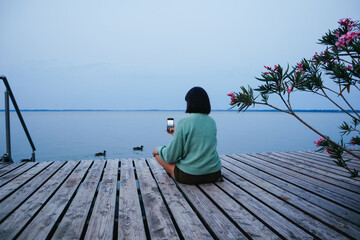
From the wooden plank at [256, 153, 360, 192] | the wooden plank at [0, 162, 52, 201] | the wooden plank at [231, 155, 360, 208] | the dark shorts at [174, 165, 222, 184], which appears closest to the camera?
the wooden plank at [231, 155, 360, 208]

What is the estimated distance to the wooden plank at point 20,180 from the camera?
2250 millimetres

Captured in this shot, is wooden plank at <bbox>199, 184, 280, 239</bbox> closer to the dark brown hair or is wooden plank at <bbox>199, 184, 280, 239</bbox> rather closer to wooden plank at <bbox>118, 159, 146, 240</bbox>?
wooden plank at <bbox>118, 159, 146, 240</bbox>

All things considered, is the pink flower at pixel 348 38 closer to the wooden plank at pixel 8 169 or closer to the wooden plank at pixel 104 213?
the wooden plank at pixel 104 213

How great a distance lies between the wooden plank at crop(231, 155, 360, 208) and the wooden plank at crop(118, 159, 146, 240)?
2.03 m

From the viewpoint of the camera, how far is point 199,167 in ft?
7.74

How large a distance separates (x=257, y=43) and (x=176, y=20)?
36462mm

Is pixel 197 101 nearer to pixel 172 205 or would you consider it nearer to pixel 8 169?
pixel 172 205

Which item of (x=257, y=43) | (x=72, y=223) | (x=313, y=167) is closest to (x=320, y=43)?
(x=313, y=167)

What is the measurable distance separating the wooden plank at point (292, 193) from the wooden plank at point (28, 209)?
8.05ft

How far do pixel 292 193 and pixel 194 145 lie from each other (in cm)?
127

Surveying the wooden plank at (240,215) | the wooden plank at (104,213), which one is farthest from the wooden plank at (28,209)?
the wooden plank at (240,215)

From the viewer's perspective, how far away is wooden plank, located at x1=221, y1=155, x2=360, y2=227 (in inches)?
70.8

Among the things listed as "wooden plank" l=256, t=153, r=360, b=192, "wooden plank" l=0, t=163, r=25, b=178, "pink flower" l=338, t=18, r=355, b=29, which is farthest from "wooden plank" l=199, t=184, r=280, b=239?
"wooden plank" l=0, t=163, r=25, b=178

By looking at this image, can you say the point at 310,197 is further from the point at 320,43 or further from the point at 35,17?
the point at 35,17
